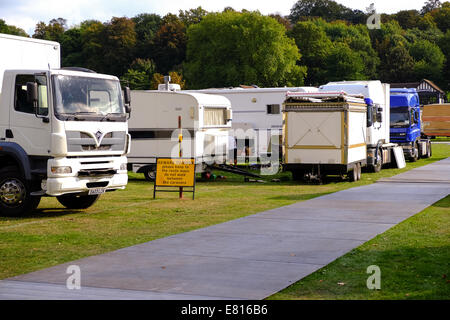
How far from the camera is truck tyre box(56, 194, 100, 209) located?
1614 cm

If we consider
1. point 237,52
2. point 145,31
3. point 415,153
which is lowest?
point 415,153

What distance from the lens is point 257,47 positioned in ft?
251

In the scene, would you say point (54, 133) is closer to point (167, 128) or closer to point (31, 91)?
point (31, 91)

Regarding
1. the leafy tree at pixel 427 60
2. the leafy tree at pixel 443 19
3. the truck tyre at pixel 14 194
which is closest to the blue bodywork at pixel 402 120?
the truck tyre at pixel 14 194

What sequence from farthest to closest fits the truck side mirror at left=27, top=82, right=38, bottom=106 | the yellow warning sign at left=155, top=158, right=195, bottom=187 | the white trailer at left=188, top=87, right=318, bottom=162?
the white trailer at left=188, top=87, right=318, bottom=162 → the yellow warning sign at left=155, top=158, right=195, bottom=187 → the truck side mirror at left=27, top=82, right=38, bottom=106

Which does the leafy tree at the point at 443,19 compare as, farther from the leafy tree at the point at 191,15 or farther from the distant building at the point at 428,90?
the leafy tree at the point at 191,15

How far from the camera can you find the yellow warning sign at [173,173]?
1794cm

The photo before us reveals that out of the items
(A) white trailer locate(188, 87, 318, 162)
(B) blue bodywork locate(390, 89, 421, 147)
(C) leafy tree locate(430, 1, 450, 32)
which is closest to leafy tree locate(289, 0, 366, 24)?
(C) leafy tree locate(430, 1, 450, 32)

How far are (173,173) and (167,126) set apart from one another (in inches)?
207

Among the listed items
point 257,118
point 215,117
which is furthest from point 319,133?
point 257,118

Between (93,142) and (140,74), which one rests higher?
(140,74)

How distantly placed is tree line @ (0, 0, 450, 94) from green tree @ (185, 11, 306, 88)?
0.35ft

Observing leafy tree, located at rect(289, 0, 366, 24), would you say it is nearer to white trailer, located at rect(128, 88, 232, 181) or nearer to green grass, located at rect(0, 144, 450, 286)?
white trailer, located at rect(128, 88, 232, 181)

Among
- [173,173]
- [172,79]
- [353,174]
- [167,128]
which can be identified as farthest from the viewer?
[172,79]
